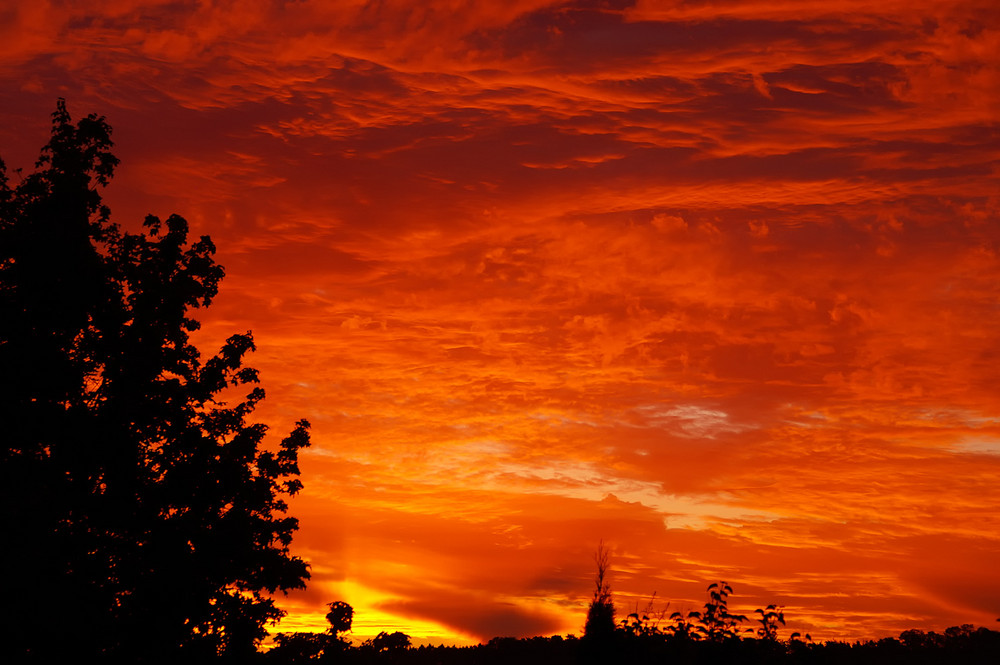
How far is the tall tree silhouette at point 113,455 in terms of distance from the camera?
22.5 m

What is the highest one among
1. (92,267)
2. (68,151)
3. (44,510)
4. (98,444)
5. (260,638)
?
(68,151)

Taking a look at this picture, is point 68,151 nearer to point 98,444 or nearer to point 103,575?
point 98,444

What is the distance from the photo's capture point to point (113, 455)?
942 inches

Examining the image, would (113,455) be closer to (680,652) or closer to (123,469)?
(123,469)

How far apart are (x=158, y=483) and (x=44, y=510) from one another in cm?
346

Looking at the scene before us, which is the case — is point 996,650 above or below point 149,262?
below

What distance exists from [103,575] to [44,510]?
2.78m

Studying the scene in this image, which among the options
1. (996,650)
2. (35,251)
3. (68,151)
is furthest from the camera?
(996,650)

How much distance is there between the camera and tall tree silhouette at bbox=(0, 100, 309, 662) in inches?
888

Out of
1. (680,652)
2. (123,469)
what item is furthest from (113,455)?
(680,652)

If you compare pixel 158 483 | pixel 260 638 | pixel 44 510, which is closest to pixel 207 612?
pixel 260 638

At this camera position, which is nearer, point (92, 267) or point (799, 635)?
point (799, 635)

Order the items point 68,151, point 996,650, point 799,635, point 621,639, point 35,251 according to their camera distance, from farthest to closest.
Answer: point 996,650 < point 621,639 < point 68,151 < point 35,251 < point 799,635

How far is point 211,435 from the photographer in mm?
26266
